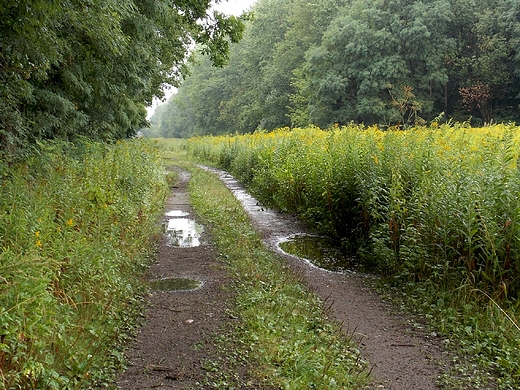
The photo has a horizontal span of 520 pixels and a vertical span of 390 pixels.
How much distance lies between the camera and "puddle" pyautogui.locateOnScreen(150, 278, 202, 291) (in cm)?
586

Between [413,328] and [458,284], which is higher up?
[458,284]

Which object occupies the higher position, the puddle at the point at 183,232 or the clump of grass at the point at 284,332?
the puddle at the point at 183,232

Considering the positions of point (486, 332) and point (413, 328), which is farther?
point (413, 328)

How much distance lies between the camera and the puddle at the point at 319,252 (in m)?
7.32

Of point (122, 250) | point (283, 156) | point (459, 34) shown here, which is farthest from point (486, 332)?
point (459, 34)

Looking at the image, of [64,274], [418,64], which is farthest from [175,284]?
[418,64]

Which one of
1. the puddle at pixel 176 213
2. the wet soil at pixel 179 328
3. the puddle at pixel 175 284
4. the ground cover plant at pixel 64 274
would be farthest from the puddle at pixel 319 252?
the puddle at pixel 176 213

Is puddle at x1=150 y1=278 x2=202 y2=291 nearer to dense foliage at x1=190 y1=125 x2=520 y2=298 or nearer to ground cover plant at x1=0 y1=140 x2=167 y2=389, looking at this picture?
ground cover plant at x1=0 y1=140 x2=167 y2=389

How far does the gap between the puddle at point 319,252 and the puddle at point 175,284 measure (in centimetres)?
228

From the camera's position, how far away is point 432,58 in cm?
3216

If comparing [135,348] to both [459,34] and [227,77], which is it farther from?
[227,77]

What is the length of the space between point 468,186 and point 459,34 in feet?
110

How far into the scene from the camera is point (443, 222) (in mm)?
5461

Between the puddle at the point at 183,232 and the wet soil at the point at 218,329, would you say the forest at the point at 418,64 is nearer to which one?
the puddle at the point at 183,232
